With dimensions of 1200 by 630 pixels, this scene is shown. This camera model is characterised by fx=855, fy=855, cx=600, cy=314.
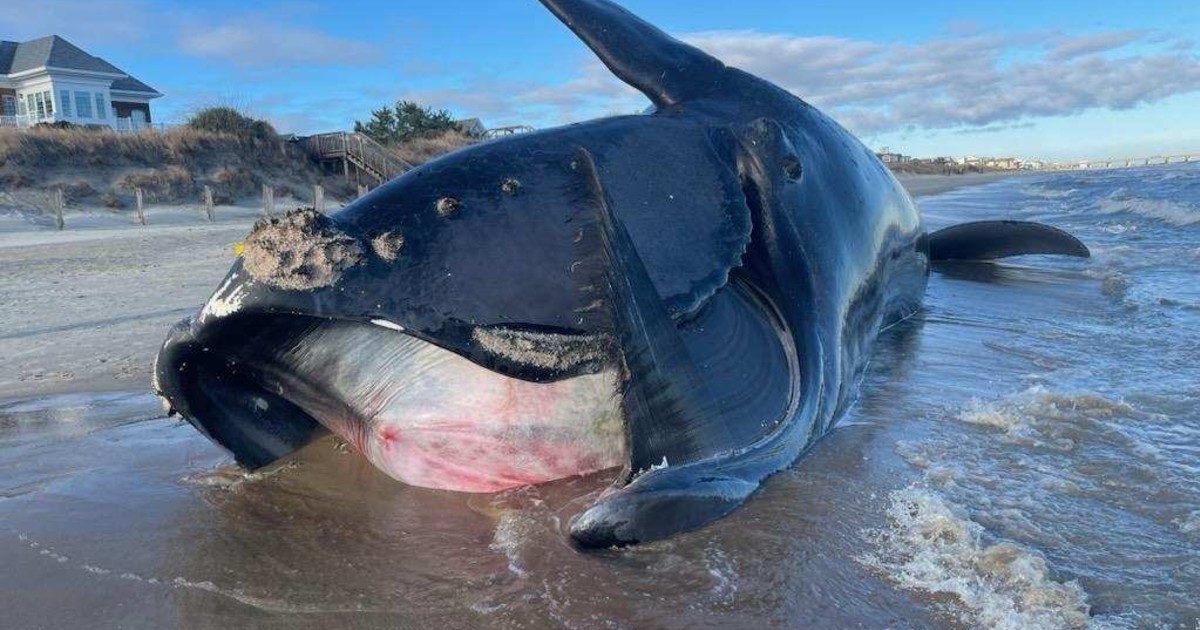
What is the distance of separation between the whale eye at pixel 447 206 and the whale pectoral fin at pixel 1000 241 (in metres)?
6.93

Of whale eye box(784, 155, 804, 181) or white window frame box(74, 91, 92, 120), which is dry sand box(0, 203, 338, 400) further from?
white window frame box(74, 91, 92, 120)

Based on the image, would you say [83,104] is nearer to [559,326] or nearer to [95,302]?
[95,302]

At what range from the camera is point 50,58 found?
47.0 metres

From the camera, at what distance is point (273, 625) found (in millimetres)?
2326

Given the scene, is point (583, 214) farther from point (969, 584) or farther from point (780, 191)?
point (969, 584)

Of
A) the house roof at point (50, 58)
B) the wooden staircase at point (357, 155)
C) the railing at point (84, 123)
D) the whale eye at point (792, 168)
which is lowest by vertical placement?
the whale eye at point (792, 168)

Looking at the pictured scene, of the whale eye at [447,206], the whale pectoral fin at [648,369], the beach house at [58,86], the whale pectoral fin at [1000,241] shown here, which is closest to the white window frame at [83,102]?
the beach house at [58,86]

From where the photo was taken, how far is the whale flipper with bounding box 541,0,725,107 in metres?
4.21

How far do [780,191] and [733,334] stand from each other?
92 centimetres

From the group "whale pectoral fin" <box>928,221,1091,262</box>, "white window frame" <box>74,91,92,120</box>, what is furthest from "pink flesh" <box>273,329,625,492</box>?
"white window frame" <box>74,91,92,120</box>

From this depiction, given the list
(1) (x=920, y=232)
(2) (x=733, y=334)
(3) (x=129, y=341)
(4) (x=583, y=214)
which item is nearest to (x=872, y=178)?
(1) (x=920, y=232)

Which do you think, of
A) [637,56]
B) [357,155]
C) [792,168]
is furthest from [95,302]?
[357,155]

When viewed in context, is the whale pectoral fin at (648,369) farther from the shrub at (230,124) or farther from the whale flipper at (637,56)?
the shrub at (230,124)

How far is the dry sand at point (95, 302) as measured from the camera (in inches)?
233
